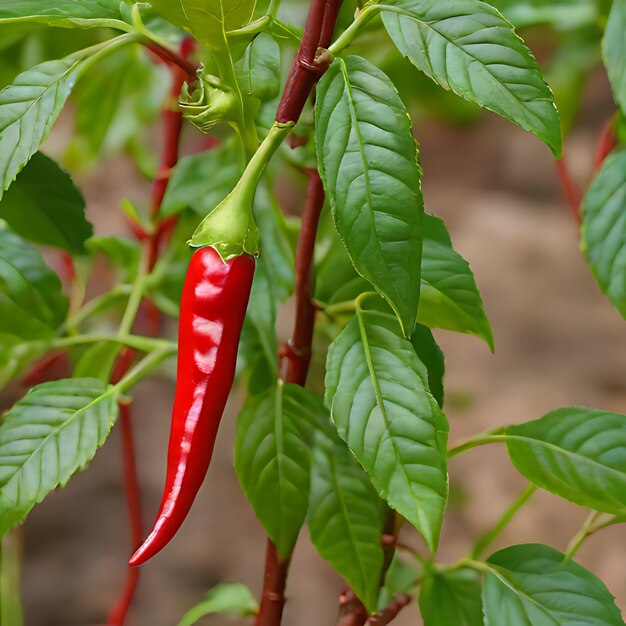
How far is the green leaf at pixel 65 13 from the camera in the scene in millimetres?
435

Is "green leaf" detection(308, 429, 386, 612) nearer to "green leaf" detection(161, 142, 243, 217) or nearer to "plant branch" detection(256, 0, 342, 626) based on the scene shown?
"plant branch" detection(256, 0, 342, 626)

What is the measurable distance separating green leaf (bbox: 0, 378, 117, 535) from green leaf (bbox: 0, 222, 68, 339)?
0.10 meters

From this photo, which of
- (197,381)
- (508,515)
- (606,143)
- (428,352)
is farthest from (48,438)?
(606,143)

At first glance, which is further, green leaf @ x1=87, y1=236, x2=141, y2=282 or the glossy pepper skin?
green leaf @ x1=87, y1=236, x2=141, y2=282

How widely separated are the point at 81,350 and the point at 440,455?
2.29ft

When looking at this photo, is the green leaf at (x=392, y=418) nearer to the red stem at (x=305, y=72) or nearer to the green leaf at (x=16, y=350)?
the red stem at (x=305, y=72)

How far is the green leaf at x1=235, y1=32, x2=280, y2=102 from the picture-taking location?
0.48 meters

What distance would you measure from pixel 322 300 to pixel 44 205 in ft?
0.63

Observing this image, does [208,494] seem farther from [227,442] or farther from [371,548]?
[371,548]

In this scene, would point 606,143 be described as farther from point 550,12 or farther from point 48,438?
point 48,438

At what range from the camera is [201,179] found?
0.69 meters

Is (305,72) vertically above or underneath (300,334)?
above

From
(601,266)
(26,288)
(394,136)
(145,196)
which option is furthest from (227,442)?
(394,136)

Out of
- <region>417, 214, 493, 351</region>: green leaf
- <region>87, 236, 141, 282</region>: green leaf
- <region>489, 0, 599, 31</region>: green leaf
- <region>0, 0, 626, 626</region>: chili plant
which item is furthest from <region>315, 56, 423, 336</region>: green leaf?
<region>87, 236, 141, 282</region>: green leaf
